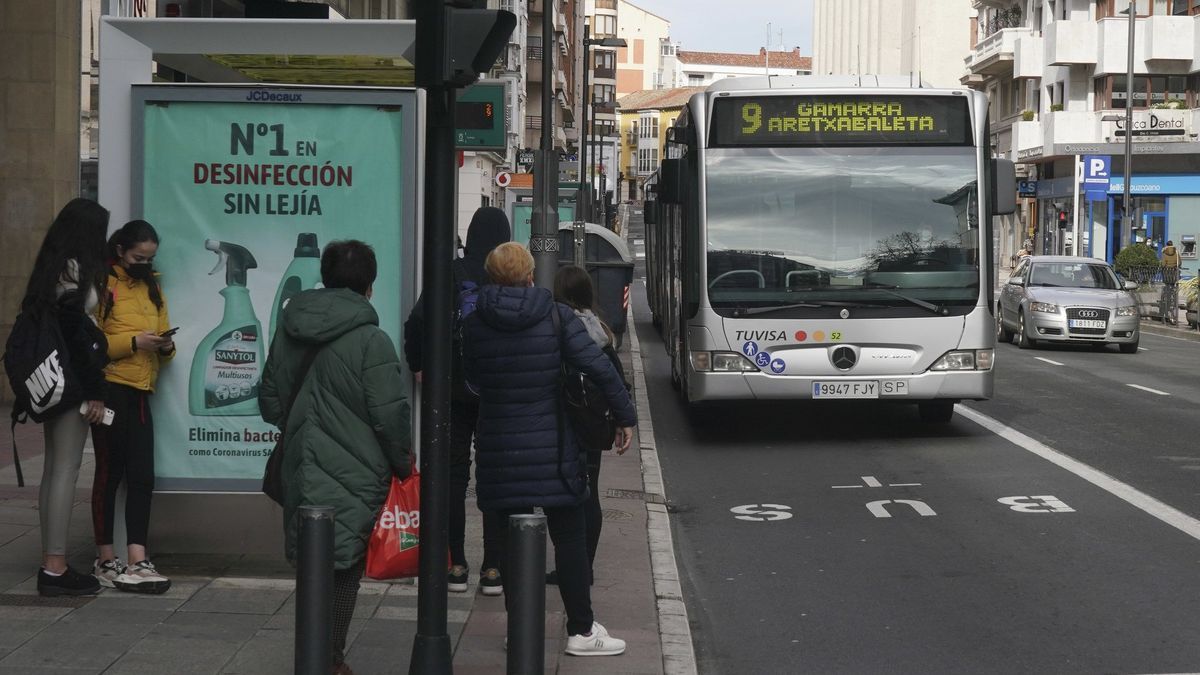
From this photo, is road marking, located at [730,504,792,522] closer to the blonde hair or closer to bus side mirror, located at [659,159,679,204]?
bus side mirror, located at [659,159,679,204]

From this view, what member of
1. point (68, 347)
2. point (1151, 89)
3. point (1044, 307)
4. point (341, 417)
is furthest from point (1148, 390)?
point (1151, 89)

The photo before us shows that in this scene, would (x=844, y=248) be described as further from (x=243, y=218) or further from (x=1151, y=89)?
(x=1151, y=89)

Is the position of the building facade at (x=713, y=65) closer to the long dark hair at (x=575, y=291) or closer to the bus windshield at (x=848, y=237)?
the bus windshield at (x=848, y=237)

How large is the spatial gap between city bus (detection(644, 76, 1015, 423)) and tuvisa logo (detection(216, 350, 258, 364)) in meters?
6.66

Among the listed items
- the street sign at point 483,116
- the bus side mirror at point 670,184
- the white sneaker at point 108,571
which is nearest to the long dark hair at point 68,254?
the white sneaker at point 108,571

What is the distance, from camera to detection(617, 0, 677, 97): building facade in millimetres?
175625

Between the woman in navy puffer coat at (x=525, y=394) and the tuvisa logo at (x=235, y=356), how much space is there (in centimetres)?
185

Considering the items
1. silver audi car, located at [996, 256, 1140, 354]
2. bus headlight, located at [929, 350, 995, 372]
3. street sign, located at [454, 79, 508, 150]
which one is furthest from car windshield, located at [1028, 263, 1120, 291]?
street sign, located at [454, 79, 508, 150]

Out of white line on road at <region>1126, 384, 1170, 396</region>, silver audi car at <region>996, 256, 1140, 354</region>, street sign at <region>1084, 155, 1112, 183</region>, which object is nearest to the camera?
white line on road at <region>1126, 384, 1170, 396</region>

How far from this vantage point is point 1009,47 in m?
65.0

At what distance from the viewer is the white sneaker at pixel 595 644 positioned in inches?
253

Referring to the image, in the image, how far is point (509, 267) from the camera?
20.8ft

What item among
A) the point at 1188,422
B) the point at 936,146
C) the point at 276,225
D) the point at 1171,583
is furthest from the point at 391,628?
the point at 1188,422

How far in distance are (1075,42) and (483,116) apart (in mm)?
50712
